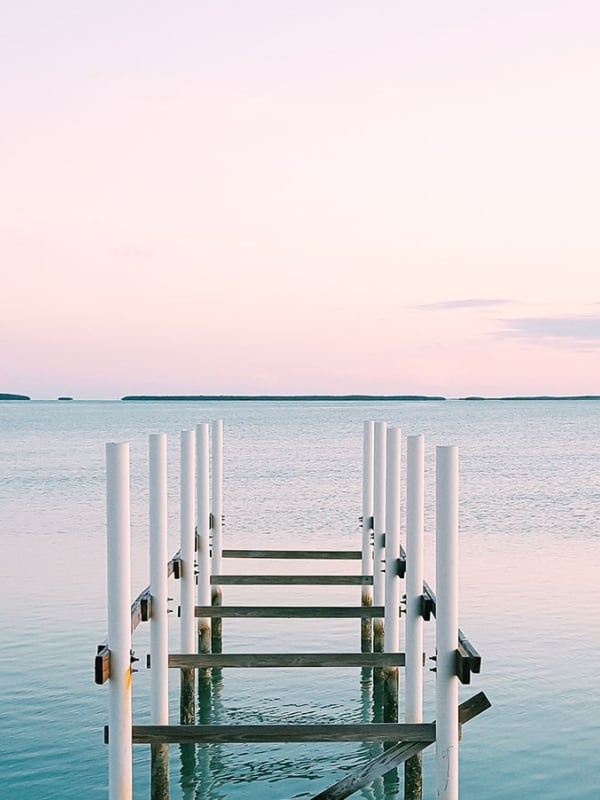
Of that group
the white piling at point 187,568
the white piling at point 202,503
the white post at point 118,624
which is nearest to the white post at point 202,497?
the white piling at point 202,503

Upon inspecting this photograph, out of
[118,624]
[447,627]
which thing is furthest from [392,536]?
[118,624]

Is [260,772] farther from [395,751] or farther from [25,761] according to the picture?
[395,751]

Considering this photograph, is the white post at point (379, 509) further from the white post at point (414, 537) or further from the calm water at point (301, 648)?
the white post at point (414, 537)

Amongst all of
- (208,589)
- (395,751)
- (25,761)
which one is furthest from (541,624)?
(395,751)

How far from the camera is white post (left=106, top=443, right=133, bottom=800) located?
8.12 m

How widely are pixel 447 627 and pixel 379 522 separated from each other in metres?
6.11

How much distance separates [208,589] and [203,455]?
6.17 ft

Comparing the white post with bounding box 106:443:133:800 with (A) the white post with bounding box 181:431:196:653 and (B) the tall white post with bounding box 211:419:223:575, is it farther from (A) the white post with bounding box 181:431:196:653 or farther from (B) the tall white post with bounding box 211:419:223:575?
(B) the tall white post with bounding box 211:419:223:575

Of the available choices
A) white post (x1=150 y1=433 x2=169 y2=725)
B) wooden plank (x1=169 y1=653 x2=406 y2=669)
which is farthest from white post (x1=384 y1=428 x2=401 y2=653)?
white post (x1=150 y1=433 x2=169 y2=725)

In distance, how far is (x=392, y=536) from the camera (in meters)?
12.2

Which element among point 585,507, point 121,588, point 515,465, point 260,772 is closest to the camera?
point 121,588

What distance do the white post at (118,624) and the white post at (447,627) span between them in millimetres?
2299

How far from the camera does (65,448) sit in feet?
265

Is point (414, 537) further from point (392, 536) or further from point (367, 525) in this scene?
point (367, 525)
